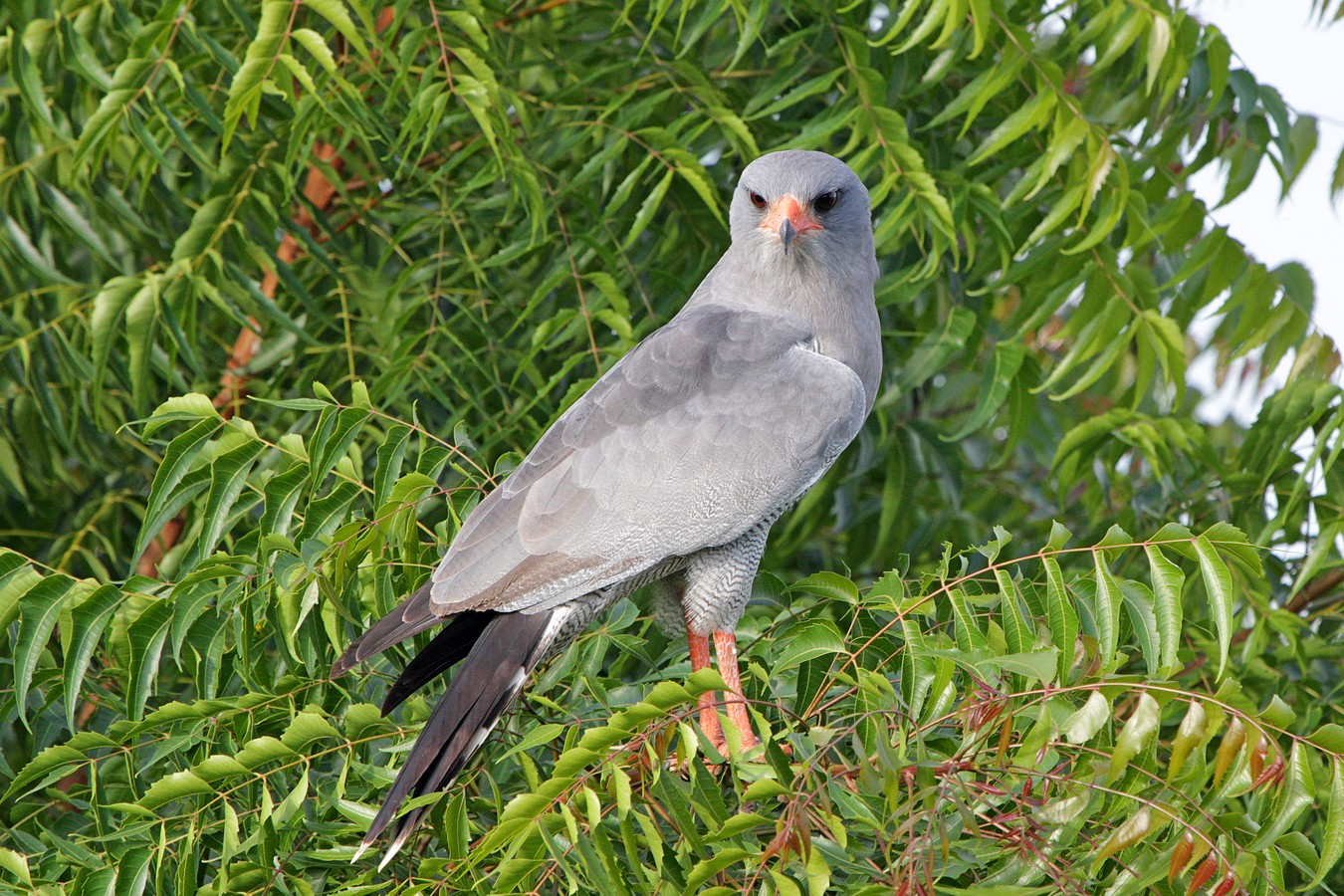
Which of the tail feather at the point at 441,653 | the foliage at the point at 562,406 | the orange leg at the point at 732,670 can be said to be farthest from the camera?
the orange leg at the point at 732,670

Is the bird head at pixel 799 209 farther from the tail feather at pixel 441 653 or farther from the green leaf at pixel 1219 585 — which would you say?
the green leaf at pixel 1219 585

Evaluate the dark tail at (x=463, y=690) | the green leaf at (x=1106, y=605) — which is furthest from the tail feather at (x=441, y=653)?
the green leaf at (x=1106, y=605)

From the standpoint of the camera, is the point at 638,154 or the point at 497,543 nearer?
the point at 497,543

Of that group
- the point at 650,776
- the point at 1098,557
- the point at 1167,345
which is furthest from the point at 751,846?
the point at 1167,345

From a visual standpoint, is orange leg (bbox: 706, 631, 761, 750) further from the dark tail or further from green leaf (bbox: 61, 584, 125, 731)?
green leaf (bbox: 61, 584, 125, 731)

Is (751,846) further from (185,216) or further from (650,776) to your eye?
(185,216)

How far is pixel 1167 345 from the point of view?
300 cm

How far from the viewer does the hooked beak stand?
279cm

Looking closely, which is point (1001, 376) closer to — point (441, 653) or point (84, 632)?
point (441, 653)

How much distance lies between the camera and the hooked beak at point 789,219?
9.16 ft

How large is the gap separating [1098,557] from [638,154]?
1.75 metres

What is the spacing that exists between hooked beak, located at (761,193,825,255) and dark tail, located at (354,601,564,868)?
Result: 94 cm

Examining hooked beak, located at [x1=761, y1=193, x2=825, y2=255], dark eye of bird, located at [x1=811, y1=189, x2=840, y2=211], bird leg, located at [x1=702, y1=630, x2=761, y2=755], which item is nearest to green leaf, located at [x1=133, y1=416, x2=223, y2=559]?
bird leg, located at [x1=702, y1=630, x2=761, y2=755]

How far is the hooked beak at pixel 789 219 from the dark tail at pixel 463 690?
942 millimetres
